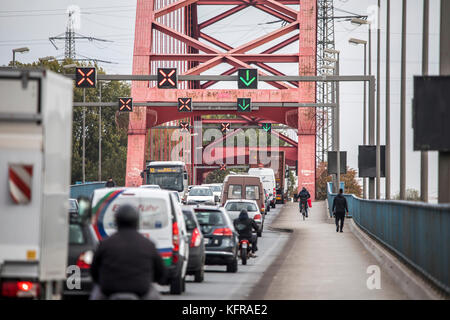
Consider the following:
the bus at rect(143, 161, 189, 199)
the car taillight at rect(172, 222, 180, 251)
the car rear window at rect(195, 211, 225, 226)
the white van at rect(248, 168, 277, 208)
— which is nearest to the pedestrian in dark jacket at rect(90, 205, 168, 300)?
the car taillight at rect(172, 222, 180, 251)

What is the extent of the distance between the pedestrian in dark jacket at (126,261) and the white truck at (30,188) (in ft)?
6.70

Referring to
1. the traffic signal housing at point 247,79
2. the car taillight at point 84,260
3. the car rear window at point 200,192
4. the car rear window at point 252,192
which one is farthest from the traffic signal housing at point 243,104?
the car taillight at point 84,260

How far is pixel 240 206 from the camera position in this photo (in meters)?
33.2

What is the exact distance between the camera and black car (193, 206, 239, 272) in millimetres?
20922

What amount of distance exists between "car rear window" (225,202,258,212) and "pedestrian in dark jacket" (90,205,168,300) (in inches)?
984

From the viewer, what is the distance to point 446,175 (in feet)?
56.0

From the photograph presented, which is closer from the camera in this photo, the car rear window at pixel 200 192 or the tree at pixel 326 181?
Answer: the car rear window at pixel 200 192

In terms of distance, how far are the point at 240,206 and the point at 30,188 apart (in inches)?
921

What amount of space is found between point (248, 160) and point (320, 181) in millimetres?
24643

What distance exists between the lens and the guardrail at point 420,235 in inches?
539

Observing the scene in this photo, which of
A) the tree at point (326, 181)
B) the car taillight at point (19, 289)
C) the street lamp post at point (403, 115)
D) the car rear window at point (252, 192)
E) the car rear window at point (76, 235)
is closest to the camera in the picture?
the car taillight at point (19, 289)

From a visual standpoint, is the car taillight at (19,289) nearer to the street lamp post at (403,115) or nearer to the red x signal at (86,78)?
the street lamp post at (403,115)

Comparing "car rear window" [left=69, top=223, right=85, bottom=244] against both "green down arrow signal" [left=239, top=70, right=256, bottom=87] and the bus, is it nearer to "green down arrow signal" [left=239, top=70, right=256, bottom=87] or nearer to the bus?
"green down arrow signal" [left=239, top=70, right=256, bottom=87]
